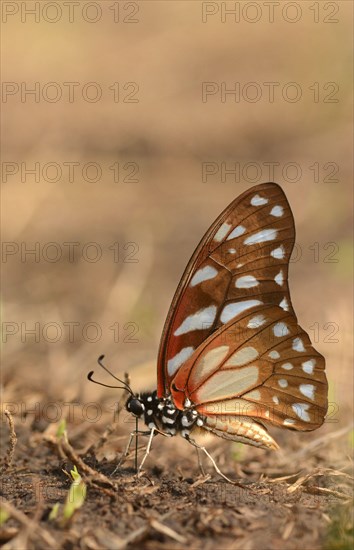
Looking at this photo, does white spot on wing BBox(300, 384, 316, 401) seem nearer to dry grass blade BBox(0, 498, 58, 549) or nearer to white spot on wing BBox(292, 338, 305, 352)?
white spot on wing BBox(292, 338, 305, 352)

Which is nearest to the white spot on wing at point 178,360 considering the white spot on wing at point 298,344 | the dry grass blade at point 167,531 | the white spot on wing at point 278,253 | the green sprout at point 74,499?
the white spot on wing at point 298,344

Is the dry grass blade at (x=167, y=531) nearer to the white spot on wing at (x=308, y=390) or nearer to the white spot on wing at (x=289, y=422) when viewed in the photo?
the white spot on wing at (x=289, y=422)

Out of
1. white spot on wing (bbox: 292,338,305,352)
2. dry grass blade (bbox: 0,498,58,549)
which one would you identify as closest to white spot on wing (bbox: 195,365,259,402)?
white spot on wing (bbox: 292,338,305,352)

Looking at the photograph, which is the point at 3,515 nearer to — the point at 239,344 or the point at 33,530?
the point at 33,530

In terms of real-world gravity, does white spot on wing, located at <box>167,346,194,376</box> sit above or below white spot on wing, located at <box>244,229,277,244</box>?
below

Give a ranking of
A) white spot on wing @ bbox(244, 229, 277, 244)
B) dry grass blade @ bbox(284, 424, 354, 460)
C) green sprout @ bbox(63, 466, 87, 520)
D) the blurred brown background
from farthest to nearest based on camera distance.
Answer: the blurred brown background, dry grass blade @ bbox(284, 424, 354, 460), white spot on wing @ bbox(244, 229, 277, 244), green sprout @ bbox(63, 466, 87, 520)
